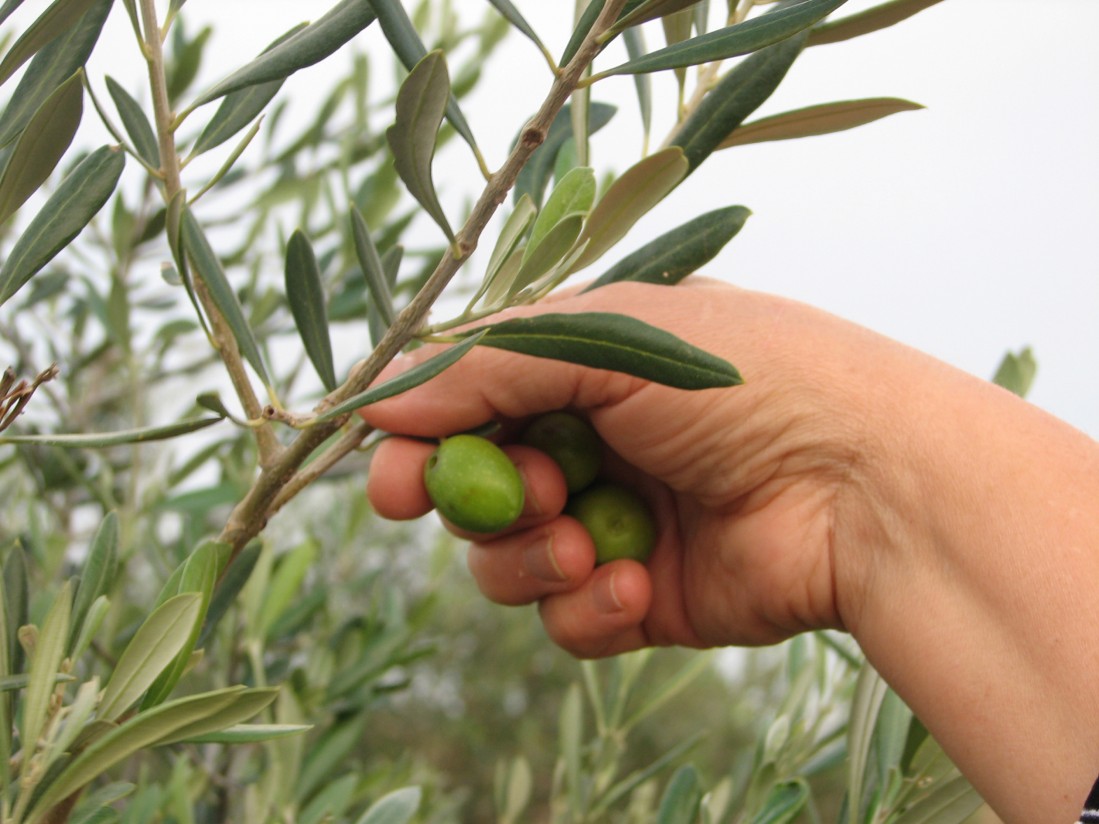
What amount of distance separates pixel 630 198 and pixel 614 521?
2.83ft

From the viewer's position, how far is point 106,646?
197cm

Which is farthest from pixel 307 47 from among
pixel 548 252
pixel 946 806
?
pixel 946 806

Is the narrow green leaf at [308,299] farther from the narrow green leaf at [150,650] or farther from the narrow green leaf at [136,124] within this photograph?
the narrow green leaf at [150,650]

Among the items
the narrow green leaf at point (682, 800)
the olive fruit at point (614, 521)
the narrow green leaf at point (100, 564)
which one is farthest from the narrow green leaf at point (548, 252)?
the narrow green leaf at point (682, 800)

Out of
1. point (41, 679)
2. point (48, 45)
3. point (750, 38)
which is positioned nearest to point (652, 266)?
point (750, 38)

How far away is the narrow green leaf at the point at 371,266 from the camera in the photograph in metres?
1.17

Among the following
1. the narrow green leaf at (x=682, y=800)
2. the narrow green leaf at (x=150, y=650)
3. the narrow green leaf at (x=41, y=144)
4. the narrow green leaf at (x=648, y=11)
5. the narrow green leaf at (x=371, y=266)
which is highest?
the narrow green leaf at (x=41, y=144)

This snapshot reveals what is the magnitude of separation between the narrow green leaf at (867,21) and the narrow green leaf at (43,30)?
0.82m

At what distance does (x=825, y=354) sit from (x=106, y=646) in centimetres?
143

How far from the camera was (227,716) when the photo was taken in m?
0.89

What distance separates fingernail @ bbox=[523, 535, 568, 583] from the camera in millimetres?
1801

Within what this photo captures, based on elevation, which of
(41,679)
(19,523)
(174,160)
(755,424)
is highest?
(19,523)

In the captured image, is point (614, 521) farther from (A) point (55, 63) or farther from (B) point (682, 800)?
(A) point (55, 63)

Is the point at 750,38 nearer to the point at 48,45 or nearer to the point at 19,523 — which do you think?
the point at 48,45
